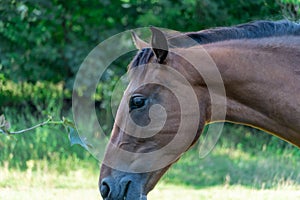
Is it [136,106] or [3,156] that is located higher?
[136,106]

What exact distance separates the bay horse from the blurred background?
3.52 meters

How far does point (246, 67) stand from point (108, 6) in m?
7.84

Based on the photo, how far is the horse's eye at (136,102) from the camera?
3844mm

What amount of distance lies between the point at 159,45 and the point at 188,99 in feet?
1.23

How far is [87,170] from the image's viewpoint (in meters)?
8.38

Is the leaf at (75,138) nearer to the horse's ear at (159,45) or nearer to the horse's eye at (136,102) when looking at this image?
the horse's eye at (136,102)

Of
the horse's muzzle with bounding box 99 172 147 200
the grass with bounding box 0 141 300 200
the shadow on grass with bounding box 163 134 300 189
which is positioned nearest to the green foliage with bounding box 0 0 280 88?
the shadow on grass with bounding box 163 134 300 189

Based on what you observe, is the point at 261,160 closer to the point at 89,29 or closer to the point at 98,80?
the point at 98,80

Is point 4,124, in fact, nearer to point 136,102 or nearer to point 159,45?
point 136,102

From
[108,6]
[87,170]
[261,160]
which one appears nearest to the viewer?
[87,170]

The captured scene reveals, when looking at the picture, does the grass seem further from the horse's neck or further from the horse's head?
the horse's neck

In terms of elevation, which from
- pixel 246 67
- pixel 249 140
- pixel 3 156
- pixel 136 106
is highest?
pixel 246 67

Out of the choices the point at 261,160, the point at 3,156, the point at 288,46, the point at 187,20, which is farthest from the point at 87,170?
the point at 288,46

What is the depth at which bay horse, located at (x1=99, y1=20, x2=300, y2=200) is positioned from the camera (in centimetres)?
383
